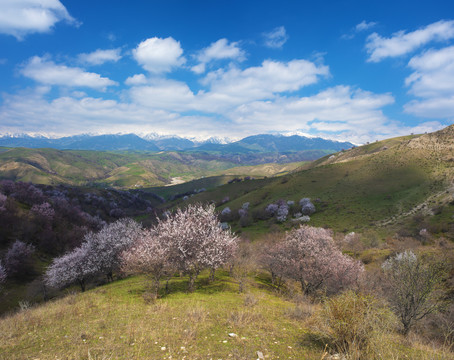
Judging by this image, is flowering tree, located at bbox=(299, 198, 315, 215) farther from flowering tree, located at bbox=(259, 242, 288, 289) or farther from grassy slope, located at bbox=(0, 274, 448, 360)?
grassy slope, located at bbox=(0, 274, 448, 360)

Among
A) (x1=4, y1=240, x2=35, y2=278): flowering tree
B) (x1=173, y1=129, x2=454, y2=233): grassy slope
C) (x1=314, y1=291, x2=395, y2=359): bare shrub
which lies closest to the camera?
(x1=314, y1=291, x2=395, y2=359): bare shrub

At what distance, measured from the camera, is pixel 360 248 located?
189 ft

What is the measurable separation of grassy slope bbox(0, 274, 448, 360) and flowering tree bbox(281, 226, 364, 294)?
11613 mm

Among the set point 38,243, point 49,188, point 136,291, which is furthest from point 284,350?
point 49,188

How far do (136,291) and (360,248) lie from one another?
59.7m

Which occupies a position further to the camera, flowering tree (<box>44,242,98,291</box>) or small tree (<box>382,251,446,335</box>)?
flowering tree (<box>44,242,98,291</box>)

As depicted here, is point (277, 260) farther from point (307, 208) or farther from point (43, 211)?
point (43, 211)

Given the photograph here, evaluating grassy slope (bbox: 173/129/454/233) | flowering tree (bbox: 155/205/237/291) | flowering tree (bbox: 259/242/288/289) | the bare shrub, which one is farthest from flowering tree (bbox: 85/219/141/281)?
grassy slope (bbox: 173/129/454/233)

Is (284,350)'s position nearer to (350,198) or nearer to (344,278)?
(344,278)

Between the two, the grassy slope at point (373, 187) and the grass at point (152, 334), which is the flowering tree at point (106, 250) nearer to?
the grass at point (152, 334)

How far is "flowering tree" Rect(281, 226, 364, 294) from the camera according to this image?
2594 cm

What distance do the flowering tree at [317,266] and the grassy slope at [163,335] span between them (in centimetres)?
1161

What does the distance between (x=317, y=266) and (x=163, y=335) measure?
70.4ft

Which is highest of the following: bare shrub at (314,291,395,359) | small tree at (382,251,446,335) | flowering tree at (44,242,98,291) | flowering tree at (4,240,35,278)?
bare shrub at (314,291,395,359)
